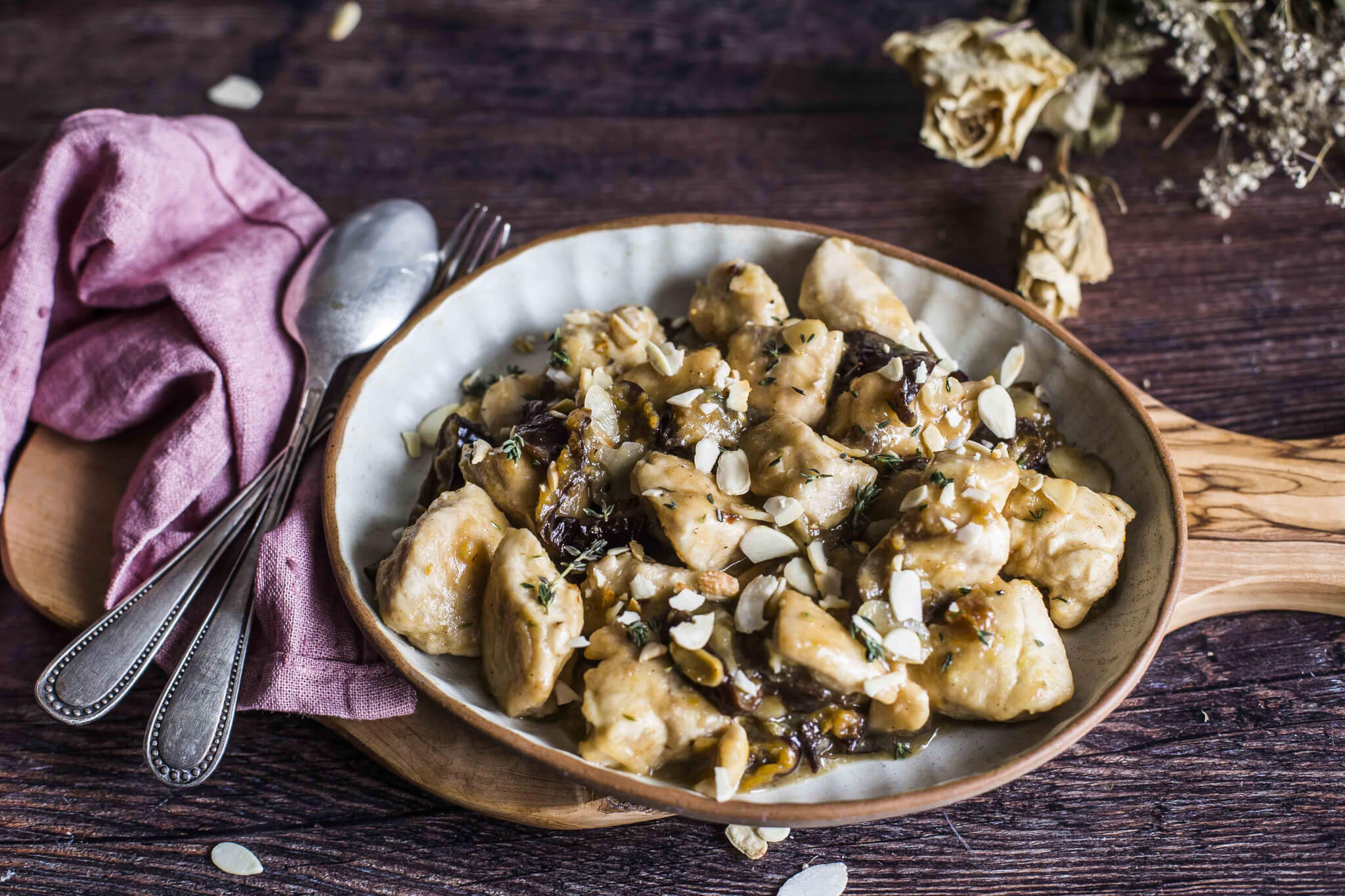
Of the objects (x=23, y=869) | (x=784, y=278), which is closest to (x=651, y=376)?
(x=784, y=278)

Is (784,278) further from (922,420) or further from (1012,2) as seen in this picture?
(1012,2)

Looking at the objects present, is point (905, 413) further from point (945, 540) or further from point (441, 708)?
point (441, 708)

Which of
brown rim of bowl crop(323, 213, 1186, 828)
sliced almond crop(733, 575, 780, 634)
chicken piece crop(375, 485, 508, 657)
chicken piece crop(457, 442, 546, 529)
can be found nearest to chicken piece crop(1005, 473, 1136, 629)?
brown rim of bowl crop(323, 213, 1186, 828)

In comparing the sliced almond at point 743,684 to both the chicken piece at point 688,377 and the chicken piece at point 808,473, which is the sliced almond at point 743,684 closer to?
the chicken piece at point 808,473

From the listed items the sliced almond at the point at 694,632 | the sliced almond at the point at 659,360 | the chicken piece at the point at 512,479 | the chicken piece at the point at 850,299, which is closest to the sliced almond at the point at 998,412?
the chicken piece at the point at 850,299

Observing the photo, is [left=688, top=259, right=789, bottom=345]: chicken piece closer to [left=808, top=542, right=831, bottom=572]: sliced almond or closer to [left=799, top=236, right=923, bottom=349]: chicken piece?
[left=799, top=236, right=923, bottom=349]: chicken piece

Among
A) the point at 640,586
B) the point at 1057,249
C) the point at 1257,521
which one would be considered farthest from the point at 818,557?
the point at 1057,249
